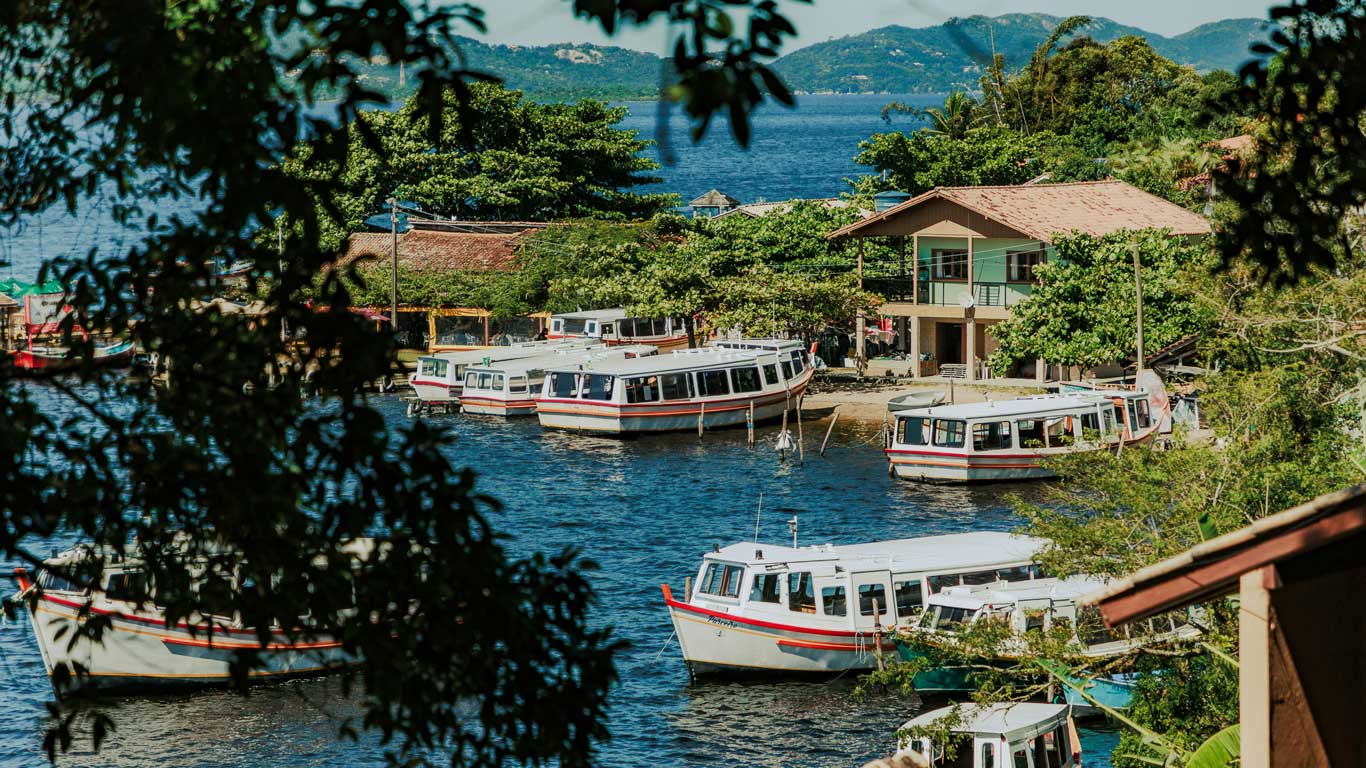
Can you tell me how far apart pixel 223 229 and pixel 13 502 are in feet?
4.17

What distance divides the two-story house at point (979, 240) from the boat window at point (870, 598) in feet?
79.8

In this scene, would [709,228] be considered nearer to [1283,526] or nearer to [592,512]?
[592,512]

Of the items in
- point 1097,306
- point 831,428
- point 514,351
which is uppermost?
point 1097,306

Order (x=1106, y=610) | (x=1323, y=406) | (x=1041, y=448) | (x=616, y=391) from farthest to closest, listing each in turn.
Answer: (x=616, y=391)
(x=1041, y=448)
(x=1323, y=406)
(x=1106, y=610)

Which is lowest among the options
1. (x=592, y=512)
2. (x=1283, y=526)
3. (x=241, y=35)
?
(x=592, y=512)

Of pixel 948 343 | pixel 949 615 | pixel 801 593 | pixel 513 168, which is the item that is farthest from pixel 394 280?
pixel 949 615

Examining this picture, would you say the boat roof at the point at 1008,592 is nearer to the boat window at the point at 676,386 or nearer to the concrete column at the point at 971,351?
the boat window at the point at 676,386

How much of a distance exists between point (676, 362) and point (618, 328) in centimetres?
803

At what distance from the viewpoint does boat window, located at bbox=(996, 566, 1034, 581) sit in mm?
25605

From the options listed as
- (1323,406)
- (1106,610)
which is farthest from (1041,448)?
(1106,610)

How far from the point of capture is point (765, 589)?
25.3 metres

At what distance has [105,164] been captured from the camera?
657 cm

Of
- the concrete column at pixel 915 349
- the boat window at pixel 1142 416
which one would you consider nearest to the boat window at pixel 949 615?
the boat window at pixel 1142 416

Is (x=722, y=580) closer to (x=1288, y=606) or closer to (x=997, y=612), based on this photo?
(x=997, y=612)
